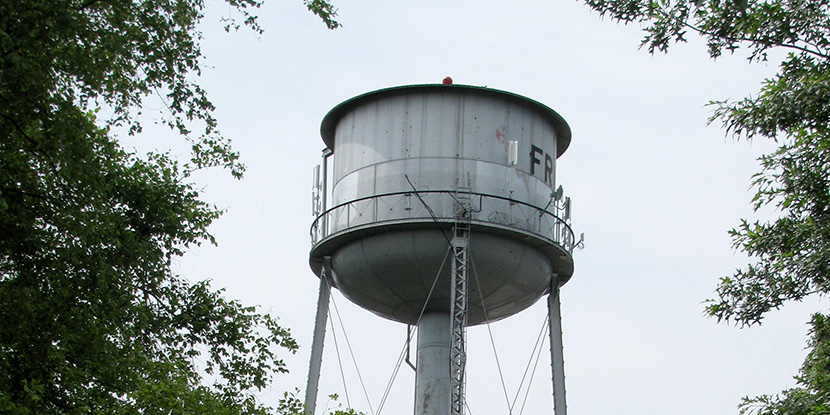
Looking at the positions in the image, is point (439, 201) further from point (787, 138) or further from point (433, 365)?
point (787, 138)

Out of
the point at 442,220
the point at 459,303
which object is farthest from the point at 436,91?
the point at 459,303

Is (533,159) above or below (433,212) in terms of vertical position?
above

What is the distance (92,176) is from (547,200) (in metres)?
12.1

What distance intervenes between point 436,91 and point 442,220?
2.85m

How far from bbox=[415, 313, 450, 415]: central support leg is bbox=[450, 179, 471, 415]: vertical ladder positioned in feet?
6.60

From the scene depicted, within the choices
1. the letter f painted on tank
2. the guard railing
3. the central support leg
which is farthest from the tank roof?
the central support leg

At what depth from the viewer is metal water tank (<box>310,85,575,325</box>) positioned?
68.6ft

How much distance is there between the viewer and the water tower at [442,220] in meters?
20.8

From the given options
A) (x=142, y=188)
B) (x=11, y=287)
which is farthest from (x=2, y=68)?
(x=142, y=188)

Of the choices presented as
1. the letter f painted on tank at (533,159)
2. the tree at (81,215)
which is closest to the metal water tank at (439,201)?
the letter f painted on tank at (533,159)

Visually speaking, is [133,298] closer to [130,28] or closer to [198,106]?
[198,106]

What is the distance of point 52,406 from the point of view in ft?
42.0

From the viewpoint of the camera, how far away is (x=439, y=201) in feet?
68.9

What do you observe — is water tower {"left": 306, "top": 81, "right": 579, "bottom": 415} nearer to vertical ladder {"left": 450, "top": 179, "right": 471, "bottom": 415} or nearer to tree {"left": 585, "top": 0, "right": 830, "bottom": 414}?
vertical ladder {"left": 450, "top": 179, "right": 471, "bottom": 415}
